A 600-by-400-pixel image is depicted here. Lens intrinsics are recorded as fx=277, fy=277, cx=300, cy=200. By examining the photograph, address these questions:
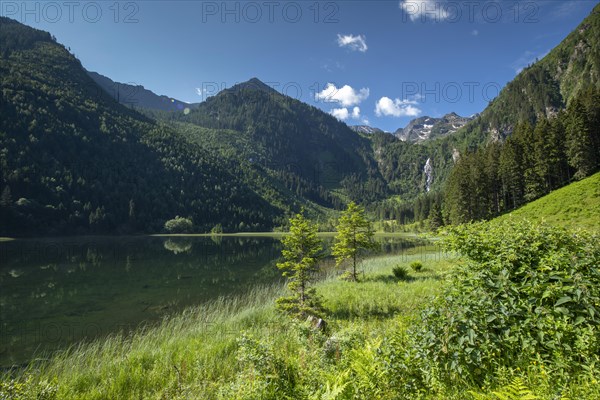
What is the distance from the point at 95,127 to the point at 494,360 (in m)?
242

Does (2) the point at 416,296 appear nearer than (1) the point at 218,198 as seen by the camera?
Yes

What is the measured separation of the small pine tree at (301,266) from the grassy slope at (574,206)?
40684 mm

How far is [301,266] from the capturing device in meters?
16.2

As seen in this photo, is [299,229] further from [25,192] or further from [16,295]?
[25,192]

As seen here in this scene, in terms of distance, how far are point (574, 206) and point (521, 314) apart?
6107 centimetres

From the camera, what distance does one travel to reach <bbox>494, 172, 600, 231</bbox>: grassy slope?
4148 centimetres

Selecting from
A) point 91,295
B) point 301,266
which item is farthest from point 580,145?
point 91,295

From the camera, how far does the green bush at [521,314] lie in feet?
14.1

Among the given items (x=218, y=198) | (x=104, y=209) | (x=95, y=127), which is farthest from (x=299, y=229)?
(x=95, y=127)

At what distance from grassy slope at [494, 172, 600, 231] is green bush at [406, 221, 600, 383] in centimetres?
4537

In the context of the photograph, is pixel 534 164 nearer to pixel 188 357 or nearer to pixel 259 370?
pixel 188 357

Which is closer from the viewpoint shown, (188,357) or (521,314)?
(521,314)

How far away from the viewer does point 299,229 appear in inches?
687

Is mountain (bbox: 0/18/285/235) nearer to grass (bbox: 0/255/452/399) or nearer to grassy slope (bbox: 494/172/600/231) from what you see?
grass (bbox: 0/255/452/399)
